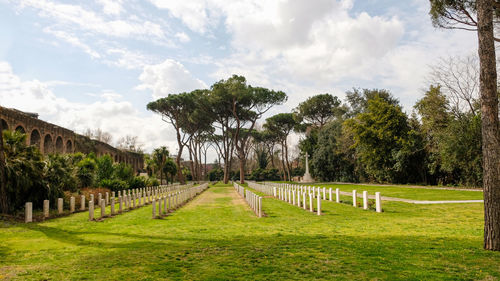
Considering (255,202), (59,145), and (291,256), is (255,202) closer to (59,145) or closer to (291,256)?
(291,256)

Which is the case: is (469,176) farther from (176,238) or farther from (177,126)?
(177,126)

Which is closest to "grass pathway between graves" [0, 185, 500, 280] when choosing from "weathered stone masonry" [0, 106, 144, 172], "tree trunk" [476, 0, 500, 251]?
"tree trunk" [476, 0, 500, 251]

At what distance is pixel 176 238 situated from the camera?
25.8ft

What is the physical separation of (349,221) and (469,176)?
17.4 meters

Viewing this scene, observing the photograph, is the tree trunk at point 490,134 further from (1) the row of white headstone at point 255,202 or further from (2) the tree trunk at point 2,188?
(2) the tree trunk at point 2,188

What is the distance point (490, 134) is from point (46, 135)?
3249 cm

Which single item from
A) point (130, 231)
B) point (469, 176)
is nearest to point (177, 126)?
point (469, 176)

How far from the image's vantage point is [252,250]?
20.8 ft

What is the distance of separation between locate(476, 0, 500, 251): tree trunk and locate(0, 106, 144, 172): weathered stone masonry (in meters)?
18.2

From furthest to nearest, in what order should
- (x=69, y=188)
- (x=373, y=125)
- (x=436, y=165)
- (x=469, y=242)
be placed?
(x=373, y=125)
(x=436, y=165)
(x=69, y=188)
(x=469, y=242)

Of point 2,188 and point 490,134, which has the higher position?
point 490,134

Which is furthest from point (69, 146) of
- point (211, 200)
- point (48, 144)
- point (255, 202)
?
point (255, 202)

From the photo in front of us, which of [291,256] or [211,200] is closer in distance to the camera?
[291,256]

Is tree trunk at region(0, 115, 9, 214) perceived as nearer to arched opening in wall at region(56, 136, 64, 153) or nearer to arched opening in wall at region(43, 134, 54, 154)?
arched opening in wall at region(43, 134, 54, 154)
